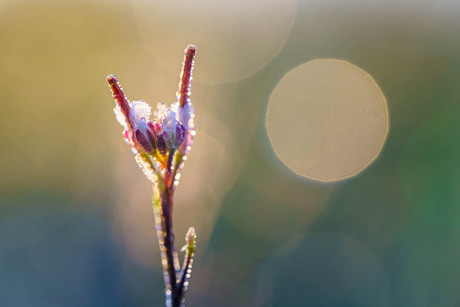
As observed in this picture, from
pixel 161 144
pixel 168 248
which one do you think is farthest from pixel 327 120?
pixel 168 248

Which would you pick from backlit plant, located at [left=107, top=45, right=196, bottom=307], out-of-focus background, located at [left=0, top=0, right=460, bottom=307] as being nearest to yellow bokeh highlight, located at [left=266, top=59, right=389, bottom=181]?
out-of-focus background, located at [left=0, top=0, right=460, bottom=307]

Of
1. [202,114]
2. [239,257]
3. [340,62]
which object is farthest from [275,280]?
[340,62]

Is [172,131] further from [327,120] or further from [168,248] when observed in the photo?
[327,120]

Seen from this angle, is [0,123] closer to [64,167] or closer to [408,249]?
[64,167]

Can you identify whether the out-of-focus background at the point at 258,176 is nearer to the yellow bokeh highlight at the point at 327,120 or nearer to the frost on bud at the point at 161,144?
the yellow bokeh highlight at the point at 327,120

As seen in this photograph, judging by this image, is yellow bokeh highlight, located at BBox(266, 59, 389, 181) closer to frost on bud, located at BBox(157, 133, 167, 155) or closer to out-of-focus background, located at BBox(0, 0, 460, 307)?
out-of-focus background, located at BBox(0, 0, 460, 307)

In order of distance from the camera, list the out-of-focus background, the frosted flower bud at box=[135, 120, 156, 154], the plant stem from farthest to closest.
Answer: the out-of-focus background → the frosted flower bud at box=[135, 120, 156, 154] → the plant stem

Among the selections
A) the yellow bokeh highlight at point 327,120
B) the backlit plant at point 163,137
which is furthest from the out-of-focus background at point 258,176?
the backlit plant at point 163,137

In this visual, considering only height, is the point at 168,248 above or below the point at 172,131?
below

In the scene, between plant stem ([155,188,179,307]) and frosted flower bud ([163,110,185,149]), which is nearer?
plant stem ([155,188,179,307])
